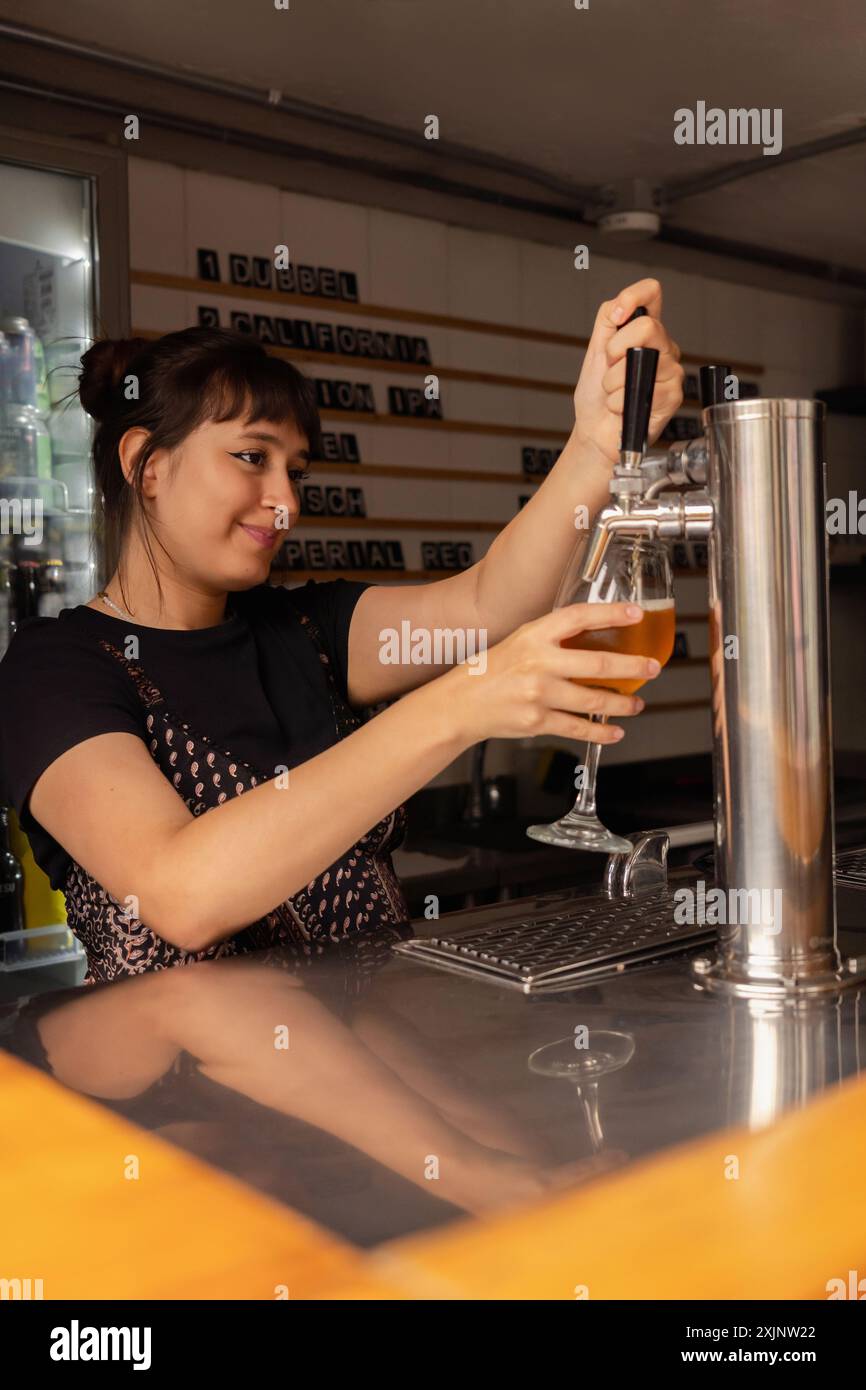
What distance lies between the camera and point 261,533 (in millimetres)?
1654

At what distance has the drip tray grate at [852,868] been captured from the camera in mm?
1423

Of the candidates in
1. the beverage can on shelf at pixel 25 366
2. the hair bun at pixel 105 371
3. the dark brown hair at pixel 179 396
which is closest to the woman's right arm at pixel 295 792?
the dark brown hair at pixel 179 396

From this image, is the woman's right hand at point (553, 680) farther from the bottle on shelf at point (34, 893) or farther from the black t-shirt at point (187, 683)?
the bottle on shelf at point (34, 893)

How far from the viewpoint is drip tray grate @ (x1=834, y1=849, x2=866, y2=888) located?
142 centimetres

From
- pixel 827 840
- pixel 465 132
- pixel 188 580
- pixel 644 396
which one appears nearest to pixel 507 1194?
pixel 827 840

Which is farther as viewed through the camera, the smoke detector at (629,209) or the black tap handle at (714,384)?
the smoke detector at (629,209)

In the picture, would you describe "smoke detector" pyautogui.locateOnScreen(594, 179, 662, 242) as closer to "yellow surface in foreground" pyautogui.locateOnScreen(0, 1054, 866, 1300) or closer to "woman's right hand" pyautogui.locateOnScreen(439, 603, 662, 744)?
"woman's right hand" pyautogui.locateOnScreen(439, 603, 662, 744)

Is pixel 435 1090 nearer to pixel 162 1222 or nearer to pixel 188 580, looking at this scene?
pixel 162 1222

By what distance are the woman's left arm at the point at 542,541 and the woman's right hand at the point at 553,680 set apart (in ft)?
0.85

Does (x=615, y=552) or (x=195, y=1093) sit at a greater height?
(x=615, y=552)

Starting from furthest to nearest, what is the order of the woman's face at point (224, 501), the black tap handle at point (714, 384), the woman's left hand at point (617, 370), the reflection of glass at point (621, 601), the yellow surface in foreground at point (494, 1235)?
the woman's face at point (224, 501) → the woman's left hand at point (617, 370) → the black tap handle at point (714, 384) → the reflection of glass at point (621, 601) → the yellow surface in foreground at point (494, 1235)

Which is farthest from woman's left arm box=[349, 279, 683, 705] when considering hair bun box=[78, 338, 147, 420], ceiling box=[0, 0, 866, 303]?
ceiling box=[0, 0, 866, 303]

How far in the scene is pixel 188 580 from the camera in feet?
5.46
